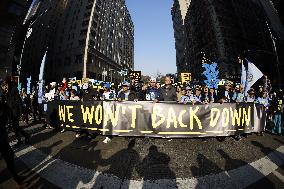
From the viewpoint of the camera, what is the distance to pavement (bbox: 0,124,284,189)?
5418 mm

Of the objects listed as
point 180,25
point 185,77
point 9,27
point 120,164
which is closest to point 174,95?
point 120,164

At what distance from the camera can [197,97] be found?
455 inches

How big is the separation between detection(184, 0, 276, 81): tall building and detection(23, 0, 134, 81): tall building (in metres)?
29.6

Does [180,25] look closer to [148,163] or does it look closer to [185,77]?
[185,77]

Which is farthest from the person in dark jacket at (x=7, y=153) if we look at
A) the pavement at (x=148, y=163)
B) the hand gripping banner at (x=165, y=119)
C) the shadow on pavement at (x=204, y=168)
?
the shadow on pavement at (x=204, y=168)

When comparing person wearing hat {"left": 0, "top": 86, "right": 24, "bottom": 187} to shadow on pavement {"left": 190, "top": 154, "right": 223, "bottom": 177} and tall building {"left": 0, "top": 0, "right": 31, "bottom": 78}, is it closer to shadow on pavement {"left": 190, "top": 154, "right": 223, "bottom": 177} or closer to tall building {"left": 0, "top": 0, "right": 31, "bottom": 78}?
shadow on pavement {"left": 190, "top": 154, "right": 223, "bottom": 177}

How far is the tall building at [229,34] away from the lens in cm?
5053

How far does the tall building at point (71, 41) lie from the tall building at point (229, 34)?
29627 millimetres

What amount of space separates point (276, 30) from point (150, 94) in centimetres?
3743

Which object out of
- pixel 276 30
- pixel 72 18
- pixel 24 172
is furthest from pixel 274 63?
pixel 72 18

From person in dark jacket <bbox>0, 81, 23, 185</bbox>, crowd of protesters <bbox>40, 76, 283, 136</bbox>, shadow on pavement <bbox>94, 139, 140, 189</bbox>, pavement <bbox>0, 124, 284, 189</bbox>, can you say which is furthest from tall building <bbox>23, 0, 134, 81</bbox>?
person in dark jacket <bbox>0, 81, 23, 185</bbox>

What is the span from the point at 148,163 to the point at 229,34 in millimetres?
74301

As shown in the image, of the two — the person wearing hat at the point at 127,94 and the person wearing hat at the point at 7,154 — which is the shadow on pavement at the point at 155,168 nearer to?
the person wearing hat at the point at 7,154

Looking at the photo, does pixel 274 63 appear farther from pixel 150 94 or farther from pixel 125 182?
pixel 125 182
